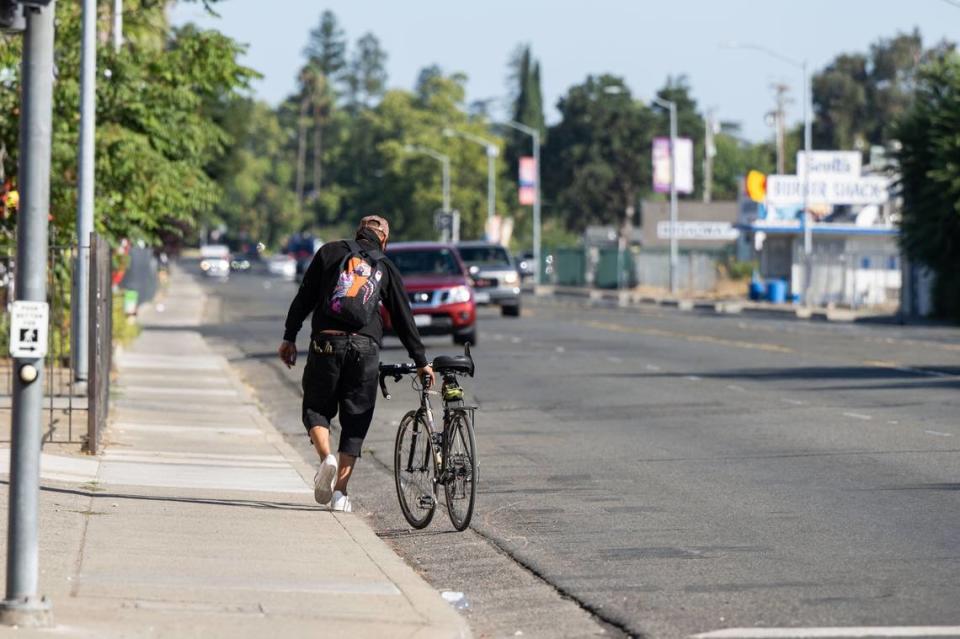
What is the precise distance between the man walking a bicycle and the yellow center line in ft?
65.7

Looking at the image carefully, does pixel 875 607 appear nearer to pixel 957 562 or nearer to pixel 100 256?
pixel 957 562

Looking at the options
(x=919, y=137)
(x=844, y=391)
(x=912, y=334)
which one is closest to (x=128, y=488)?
(x=844, y=391)

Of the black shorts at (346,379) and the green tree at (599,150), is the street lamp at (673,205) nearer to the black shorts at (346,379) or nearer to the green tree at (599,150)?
the green tree at (599,150)

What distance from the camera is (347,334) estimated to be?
11125 mm

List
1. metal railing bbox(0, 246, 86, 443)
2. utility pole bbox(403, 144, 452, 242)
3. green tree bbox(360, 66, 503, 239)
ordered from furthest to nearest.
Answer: green tree bbox(360, 66, 503, 239) → utility pole bbox(403, 144, 452, 242) → metal railing bbox(0, 246, 86, 443)

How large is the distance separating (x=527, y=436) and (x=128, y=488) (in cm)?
539

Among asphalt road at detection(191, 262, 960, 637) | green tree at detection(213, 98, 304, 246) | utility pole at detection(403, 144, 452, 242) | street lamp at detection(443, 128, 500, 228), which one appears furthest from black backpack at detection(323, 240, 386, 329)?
green tree at detection(213, 98, 304, 246)

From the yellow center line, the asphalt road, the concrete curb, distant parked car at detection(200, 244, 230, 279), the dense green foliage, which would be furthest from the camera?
distant parked car at detection(200, 244, 230, 279)

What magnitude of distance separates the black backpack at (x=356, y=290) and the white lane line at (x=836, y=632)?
398cm

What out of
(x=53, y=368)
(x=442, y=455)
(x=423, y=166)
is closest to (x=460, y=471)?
(x=442, y=455)

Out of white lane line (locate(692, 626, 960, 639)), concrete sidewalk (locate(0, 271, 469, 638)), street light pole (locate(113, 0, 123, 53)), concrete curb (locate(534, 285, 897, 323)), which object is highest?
street light pole (locate(113, 0, 123, 53))

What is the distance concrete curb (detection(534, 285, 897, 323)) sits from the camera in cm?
5019

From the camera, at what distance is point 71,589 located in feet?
27.1

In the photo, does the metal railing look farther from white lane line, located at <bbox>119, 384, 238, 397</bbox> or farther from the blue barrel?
the blue barrel
